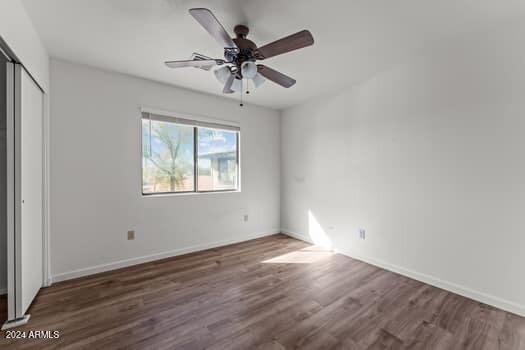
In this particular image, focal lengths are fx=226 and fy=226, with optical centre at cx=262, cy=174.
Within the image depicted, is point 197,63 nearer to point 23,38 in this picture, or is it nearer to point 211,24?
point 211,24

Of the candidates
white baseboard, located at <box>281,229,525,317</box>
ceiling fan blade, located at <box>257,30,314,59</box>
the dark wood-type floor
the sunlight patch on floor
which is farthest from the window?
white baseboard, located at <box>281,229,525,317</box>

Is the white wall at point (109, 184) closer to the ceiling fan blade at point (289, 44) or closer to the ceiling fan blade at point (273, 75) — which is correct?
the ceiling fan blade at point (273, 75)

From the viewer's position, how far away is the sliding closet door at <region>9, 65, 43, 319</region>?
5.89 feet

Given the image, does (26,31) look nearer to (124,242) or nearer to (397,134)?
(124,242)

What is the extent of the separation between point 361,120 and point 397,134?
1.79 ft

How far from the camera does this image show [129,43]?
7.29 feet

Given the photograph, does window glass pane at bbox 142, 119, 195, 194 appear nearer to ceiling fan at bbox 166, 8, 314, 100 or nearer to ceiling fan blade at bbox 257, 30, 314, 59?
ceiling fan at bbox 166, 8, 314, 100

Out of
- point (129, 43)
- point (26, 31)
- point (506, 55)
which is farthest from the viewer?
point (129, 43)

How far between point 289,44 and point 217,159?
2445mm

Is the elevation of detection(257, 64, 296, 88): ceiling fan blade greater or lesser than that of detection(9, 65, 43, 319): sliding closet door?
greater

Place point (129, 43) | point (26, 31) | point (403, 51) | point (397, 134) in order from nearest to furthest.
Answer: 1. point (26, 31)
2. point (129, 43)
3. point (403, 51)
4. point (397, 134)

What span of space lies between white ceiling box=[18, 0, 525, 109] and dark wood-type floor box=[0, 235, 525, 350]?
8.13ft

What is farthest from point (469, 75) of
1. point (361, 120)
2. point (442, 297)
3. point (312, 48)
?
point (442, 297)

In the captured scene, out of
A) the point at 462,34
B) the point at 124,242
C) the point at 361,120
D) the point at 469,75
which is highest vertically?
the point at 462,34
